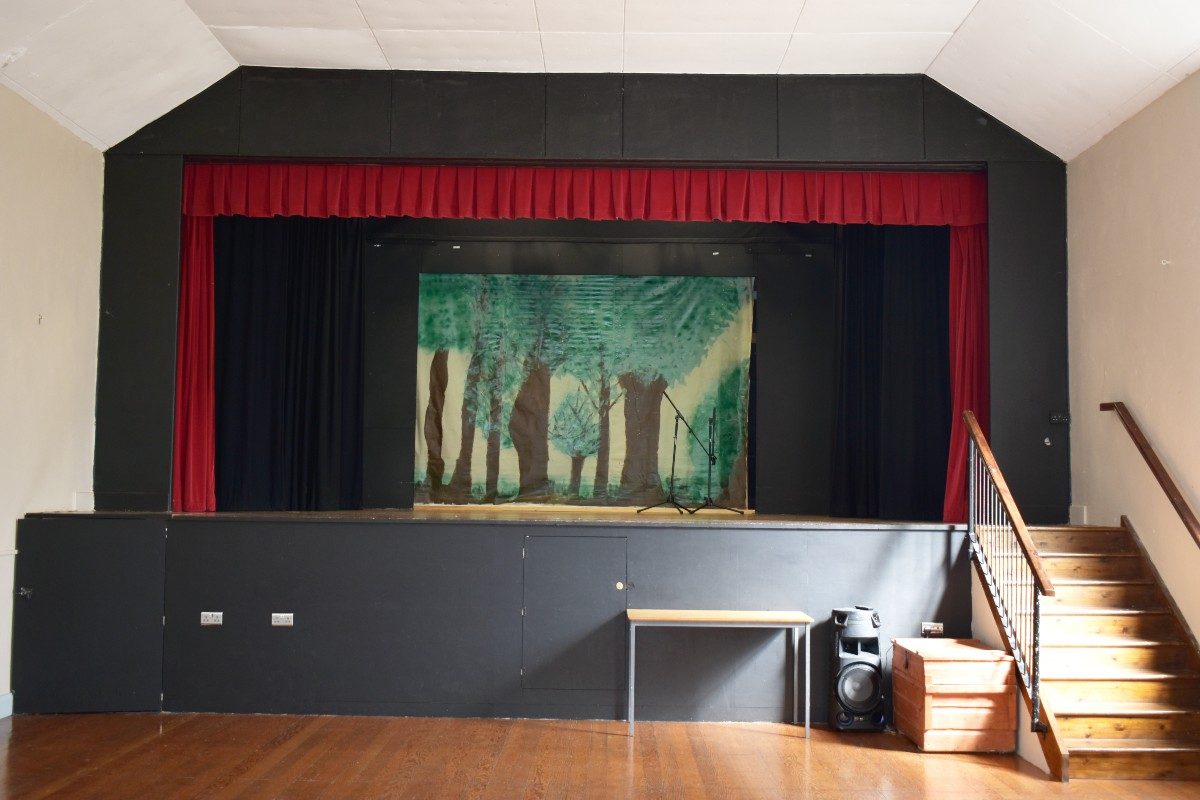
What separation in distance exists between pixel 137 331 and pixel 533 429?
304 centimetres

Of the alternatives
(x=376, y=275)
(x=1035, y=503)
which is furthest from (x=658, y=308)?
(x=1035, y=503)

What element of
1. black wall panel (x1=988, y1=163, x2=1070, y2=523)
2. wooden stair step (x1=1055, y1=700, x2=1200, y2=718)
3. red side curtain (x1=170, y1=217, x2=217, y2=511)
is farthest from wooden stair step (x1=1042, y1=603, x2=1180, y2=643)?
red side curtain (x1=170, y1=217, x2=217, y2=511)

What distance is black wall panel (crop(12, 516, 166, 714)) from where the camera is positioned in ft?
20.2

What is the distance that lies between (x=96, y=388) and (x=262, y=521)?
147cm

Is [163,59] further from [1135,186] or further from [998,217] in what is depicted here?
[1135,186]

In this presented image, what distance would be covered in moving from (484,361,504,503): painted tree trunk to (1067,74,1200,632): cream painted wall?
423cm

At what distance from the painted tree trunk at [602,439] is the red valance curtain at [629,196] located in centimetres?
187

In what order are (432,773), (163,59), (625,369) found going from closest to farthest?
(432,773)
(163,59)
(625,369)

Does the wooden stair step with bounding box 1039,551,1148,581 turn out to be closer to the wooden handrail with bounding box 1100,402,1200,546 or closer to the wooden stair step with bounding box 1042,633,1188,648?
the wooden stair step with bounding box 1042,633,1188,648

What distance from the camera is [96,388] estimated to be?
6719 mm

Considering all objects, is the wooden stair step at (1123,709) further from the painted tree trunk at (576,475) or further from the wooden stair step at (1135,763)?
the painted tree trunk at (576,475)

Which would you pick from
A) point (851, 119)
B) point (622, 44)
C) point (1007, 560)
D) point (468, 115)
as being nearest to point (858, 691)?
point (1007, 560)

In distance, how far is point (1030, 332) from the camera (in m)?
6.73

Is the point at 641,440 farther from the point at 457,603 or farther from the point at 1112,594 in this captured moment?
the point at 1112,594
